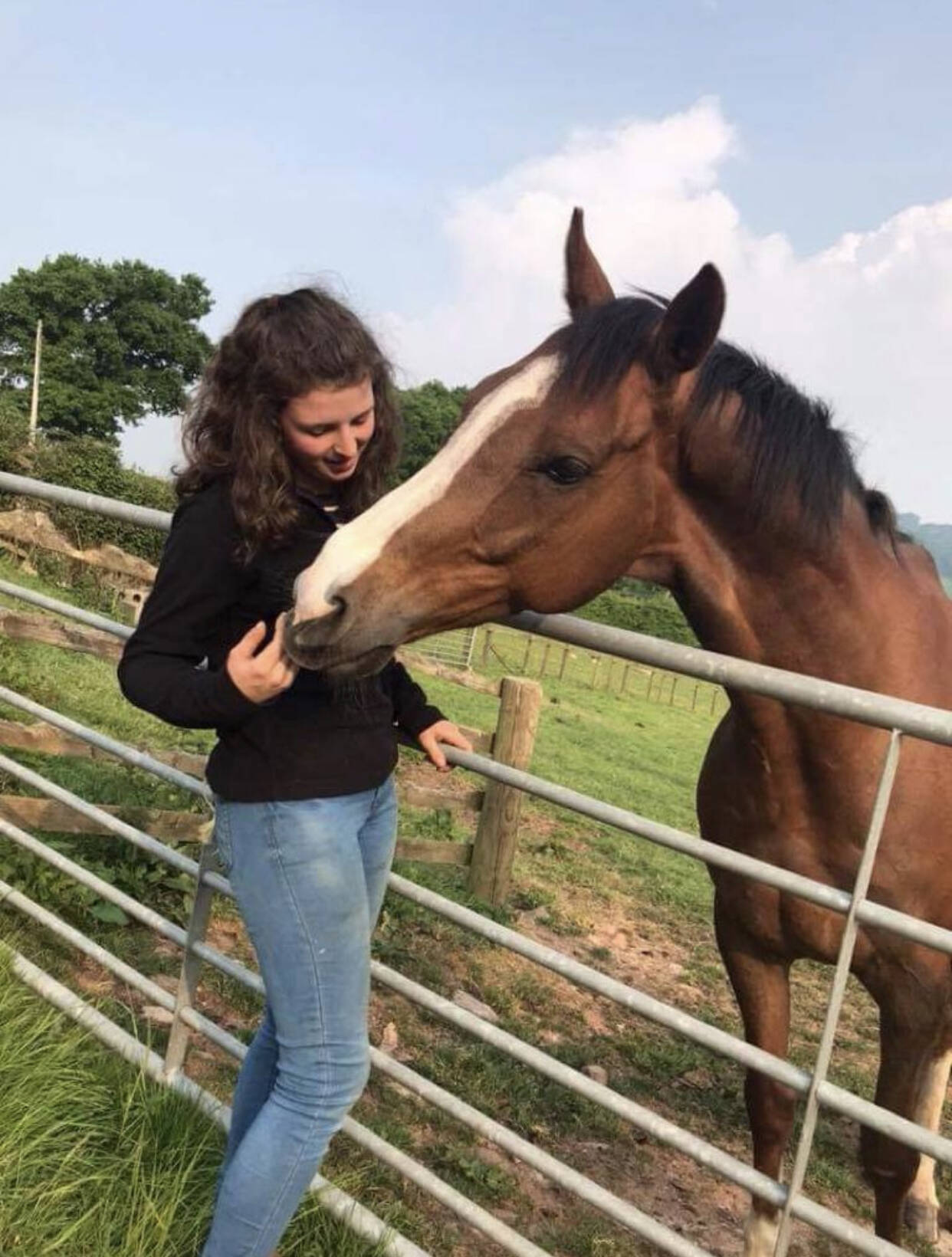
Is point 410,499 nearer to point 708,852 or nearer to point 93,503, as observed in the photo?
point 708,852

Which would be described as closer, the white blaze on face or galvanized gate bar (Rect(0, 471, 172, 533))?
the white blaze on face

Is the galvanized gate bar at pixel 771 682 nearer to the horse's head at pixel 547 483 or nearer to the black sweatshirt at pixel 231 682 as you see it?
the horse's head at pixel 547 483

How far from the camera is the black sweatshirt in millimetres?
1604

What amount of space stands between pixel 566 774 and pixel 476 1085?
7.68 metres

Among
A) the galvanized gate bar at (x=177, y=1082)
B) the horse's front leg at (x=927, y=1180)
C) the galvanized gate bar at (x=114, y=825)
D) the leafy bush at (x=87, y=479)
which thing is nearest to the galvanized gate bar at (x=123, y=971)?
the galvanized gate bar at (x=177, y=1082)

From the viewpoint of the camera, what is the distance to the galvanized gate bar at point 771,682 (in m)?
1.45

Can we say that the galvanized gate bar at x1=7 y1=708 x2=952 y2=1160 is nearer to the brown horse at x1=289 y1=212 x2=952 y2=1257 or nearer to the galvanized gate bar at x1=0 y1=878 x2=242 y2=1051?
the galvanized gate bar at x1=0 y1=878 x2=242 y2=1051

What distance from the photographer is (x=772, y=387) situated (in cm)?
219

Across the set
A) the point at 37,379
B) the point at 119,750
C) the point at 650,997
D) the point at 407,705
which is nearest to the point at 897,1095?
the point at 650,997

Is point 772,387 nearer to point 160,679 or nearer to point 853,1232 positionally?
point 160,679

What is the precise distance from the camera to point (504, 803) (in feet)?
17.2

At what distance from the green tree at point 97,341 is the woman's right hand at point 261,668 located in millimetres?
44968

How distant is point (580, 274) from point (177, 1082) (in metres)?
2.37

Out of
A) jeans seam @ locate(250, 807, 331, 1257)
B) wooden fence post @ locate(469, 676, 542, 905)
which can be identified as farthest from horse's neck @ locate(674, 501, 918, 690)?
wooden fence post @ locate(469, 676, 542, 905)
